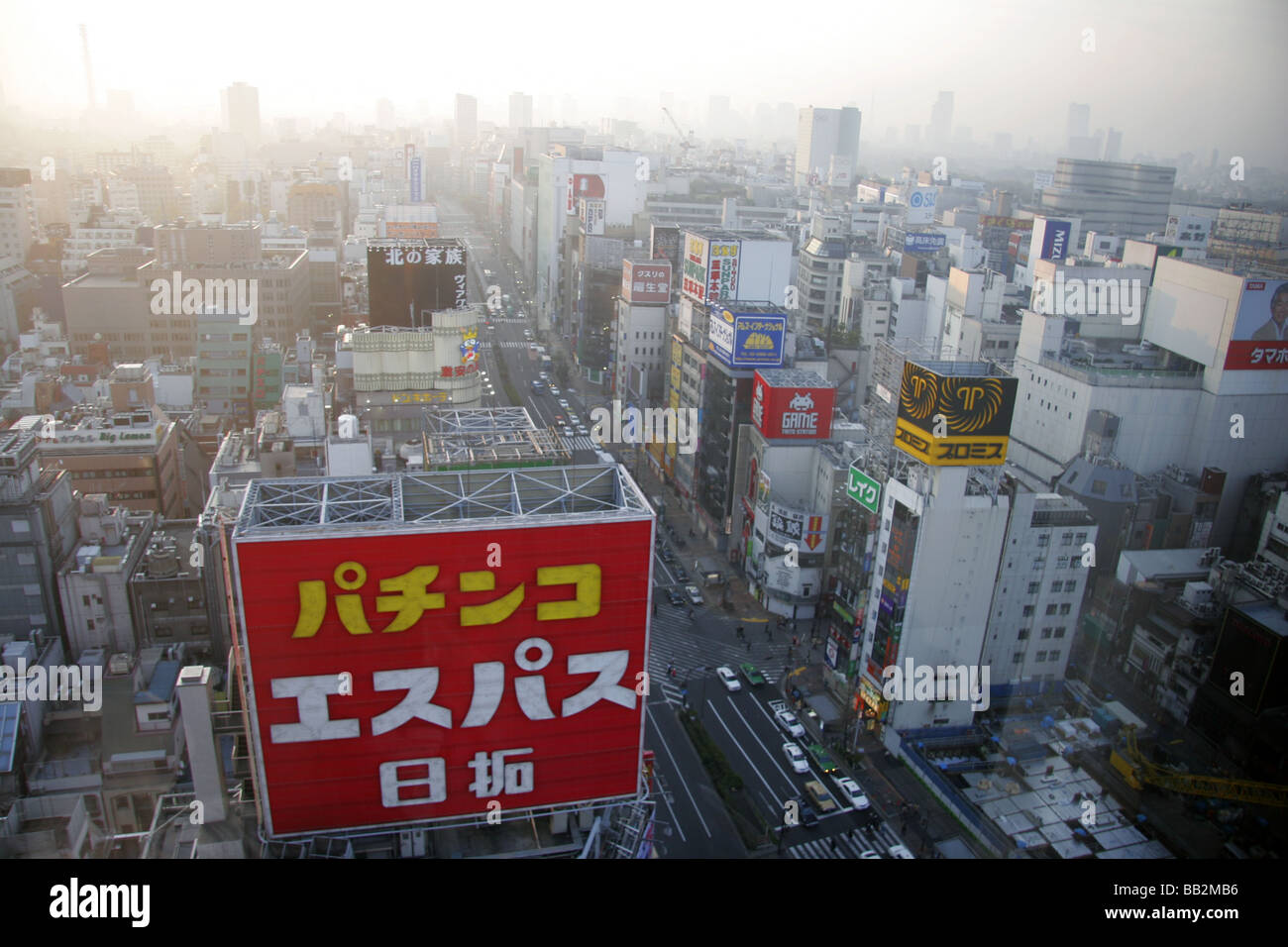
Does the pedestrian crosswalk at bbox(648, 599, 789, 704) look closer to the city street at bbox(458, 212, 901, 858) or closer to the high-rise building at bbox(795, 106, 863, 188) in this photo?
the city street at bbox(458, 212, 901, 858)

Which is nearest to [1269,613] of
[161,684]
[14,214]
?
[161,684]

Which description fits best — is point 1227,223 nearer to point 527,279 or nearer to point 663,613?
point 663,613

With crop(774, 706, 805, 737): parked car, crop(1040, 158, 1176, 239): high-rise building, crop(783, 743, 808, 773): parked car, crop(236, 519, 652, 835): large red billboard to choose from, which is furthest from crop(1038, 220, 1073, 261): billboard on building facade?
crop(236, 519, 652, 835): large red billboard

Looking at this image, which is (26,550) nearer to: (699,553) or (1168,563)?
(699,553)

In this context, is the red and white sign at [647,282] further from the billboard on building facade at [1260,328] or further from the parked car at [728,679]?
the billboard on building facade at [1260,328]

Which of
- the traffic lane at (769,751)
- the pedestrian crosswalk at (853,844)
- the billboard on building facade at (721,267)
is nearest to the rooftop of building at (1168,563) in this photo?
the traffic lane at (769,751)

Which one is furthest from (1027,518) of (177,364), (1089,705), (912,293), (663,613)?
(177,364)
